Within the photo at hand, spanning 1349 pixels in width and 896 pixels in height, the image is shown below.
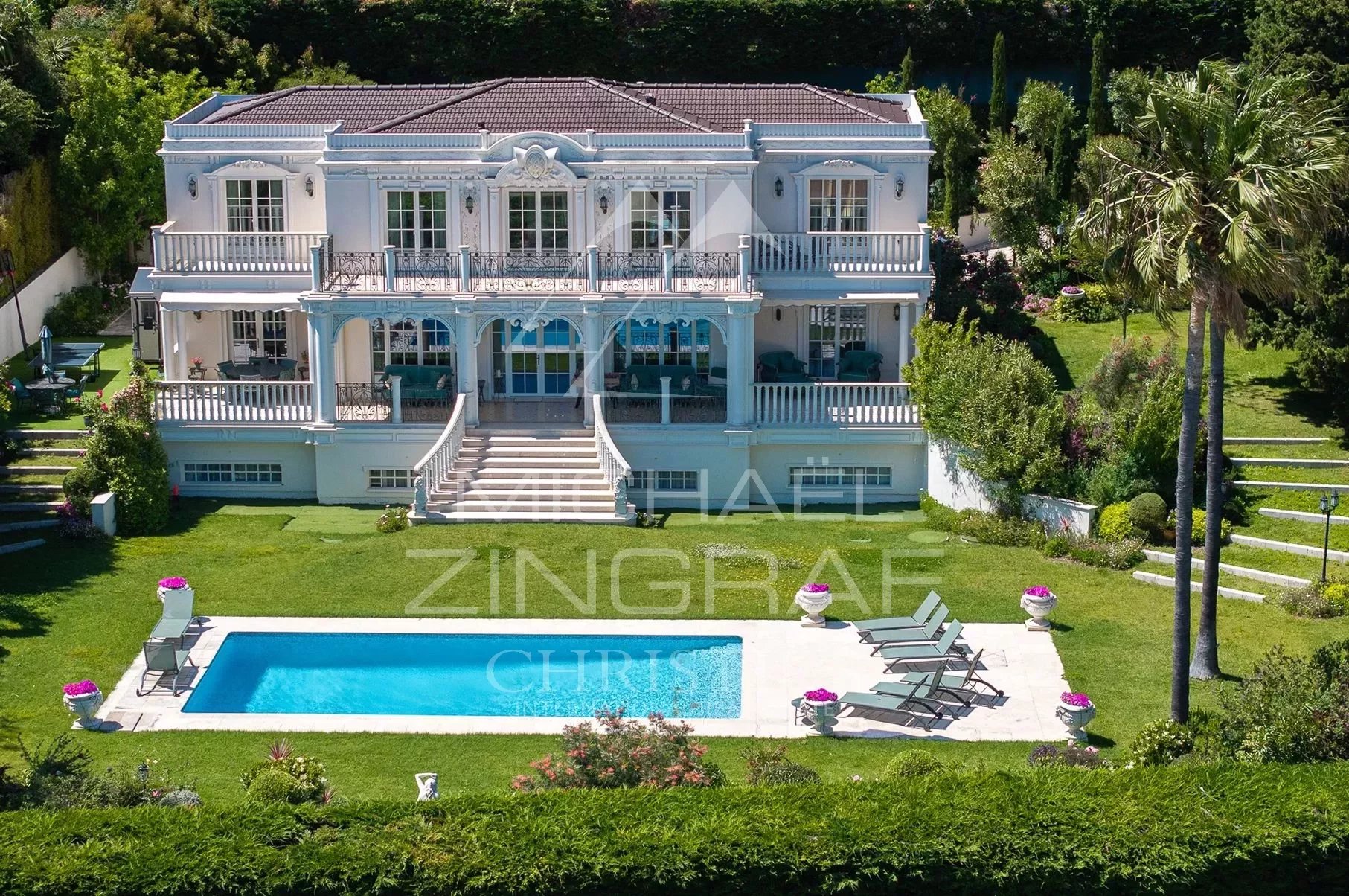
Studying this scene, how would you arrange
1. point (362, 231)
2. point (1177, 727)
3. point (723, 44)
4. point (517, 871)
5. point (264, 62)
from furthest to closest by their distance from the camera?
1. point (723, 44)
2. point (264, 62)
3. point (362, 231)
4. point (1177, 727)
5. point (517, 871)

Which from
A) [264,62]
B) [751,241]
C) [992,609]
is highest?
[264,62]

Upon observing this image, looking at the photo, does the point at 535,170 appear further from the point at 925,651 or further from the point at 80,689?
the point at 80,689

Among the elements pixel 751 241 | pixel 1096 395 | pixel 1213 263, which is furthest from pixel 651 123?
pixel 1213 263

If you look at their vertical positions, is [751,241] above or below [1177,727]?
above

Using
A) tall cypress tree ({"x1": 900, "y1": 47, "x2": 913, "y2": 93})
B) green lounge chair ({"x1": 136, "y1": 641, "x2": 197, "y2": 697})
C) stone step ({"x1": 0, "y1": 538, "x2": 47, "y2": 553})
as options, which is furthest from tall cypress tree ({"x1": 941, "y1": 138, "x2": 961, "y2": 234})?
green lounge chair ({"x1": 136, "y1": 641, "x2": 197, "y2": 697})

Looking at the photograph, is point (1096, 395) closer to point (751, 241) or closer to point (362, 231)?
point (751, 241)

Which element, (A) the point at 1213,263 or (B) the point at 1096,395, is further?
(B) the point at 1096,395

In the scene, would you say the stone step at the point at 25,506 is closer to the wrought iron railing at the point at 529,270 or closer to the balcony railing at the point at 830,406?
the wrought iron railing at the point at 529,270
